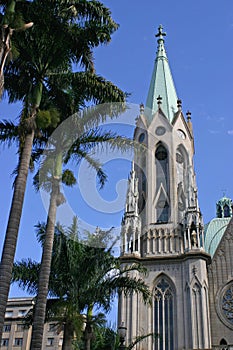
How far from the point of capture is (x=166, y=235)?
33281 millimetres

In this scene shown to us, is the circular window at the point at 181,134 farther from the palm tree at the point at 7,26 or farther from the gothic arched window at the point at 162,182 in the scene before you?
the palm tree at the point at 7,26

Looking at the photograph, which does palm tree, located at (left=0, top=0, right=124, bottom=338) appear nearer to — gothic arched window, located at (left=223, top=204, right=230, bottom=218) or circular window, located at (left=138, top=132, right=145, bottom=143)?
circular window, located at (left=138, top=132, right=145, bottom=143)

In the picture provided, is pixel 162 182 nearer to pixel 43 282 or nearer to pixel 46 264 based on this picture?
pixel 46 264

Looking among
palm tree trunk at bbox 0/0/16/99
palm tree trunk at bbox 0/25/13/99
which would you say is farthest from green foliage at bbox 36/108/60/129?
palm tree trunk at bbox 0/25/13/99

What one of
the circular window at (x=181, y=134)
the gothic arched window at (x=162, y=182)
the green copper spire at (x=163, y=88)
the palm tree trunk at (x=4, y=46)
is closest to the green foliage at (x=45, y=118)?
the palm tree trunk at (x=4, y=46)

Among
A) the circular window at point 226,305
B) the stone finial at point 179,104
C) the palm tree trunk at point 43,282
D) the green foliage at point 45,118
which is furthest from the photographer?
the stone finial at point 179,104

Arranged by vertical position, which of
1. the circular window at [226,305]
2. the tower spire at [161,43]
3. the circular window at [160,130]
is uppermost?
the tower spire at [161,43]

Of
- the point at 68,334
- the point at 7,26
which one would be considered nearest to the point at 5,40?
the point at 7,26

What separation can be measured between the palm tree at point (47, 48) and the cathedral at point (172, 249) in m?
8.49

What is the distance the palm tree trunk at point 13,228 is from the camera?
12.3 meters

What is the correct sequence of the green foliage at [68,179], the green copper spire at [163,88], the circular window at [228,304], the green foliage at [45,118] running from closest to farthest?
the green foliage at [45,118]
the green foliage at [68,179]
the circular window at [228,304]
the green copper spire at [163,88]

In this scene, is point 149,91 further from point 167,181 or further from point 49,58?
point 49,58

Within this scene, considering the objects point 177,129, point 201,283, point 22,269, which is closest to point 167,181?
point 177,129

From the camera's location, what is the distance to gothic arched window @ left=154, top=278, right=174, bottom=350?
95.4ft
